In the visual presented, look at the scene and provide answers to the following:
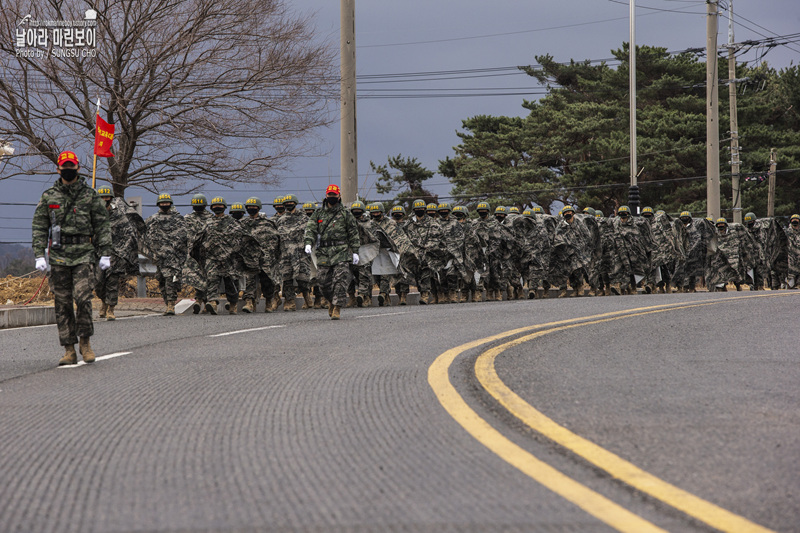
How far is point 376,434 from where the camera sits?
4.87 meters

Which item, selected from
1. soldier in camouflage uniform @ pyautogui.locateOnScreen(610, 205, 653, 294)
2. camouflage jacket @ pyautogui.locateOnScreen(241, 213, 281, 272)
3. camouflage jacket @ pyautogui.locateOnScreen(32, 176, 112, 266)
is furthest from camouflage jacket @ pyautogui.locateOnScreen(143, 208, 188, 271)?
soldier in camouflage uniform @ pyautogui.locateOnScreen(610, 205, 653, 294)

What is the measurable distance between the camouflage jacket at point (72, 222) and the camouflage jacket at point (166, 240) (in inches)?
272

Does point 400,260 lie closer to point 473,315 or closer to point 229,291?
point 229,291

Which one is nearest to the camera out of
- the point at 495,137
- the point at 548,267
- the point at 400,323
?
the point at 400,323

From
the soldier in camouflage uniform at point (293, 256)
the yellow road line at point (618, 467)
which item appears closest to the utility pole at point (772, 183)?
the soldier in camouflage uniform at point (293, 256)

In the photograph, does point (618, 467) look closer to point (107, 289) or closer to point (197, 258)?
point (107, 289)

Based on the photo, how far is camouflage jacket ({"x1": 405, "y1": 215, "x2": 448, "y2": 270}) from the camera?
18.9 meters

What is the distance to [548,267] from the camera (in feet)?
68.8

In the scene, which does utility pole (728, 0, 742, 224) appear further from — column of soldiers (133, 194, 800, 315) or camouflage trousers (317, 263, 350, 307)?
camouflage trousers (317, 263, 350, 307)

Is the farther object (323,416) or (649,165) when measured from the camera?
(649,165)

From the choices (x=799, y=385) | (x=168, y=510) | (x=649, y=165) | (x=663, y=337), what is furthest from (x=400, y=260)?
(x=649, y=165)

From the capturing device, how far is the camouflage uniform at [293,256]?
1670cm

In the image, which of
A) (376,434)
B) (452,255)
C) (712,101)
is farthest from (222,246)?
(712,101)

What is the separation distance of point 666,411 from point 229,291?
38.7 ft
